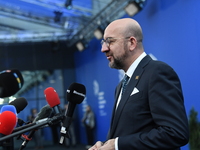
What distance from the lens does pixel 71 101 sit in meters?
1.80

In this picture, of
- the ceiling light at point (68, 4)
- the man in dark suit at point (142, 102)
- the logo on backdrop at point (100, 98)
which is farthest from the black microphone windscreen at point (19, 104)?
the logo on backdrop at point (100, 98)

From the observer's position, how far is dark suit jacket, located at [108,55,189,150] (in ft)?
5.18

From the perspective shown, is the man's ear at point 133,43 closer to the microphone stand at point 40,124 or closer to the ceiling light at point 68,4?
the microphone stand at point 40,124

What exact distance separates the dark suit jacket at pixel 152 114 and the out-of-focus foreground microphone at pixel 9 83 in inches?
25.7

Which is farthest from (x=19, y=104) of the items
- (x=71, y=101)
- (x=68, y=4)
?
(x=68, y=4)

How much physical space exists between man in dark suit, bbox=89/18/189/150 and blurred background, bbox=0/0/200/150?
4.05m

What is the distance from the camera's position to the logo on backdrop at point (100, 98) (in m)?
10.7

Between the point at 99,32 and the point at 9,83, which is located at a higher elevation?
the point at 99,32

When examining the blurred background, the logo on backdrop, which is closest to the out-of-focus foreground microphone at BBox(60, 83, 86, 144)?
the blurred background

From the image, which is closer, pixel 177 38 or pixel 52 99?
pixel 52 99

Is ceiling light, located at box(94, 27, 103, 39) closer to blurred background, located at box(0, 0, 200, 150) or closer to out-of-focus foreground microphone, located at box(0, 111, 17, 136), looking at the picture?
blurred background, located at box(0, 0, 200, 150)

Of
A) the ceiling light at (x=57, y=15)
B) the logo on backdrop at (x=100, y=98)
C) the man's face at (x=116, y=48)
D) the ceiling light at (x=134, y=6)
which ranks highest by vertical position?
the ceiling light at (x=57, y=15)

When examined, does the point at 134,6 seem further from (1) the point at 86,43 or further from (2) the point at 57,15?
(1) the point at 86,43

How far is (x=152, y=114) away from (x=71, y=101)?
1.48 ft
